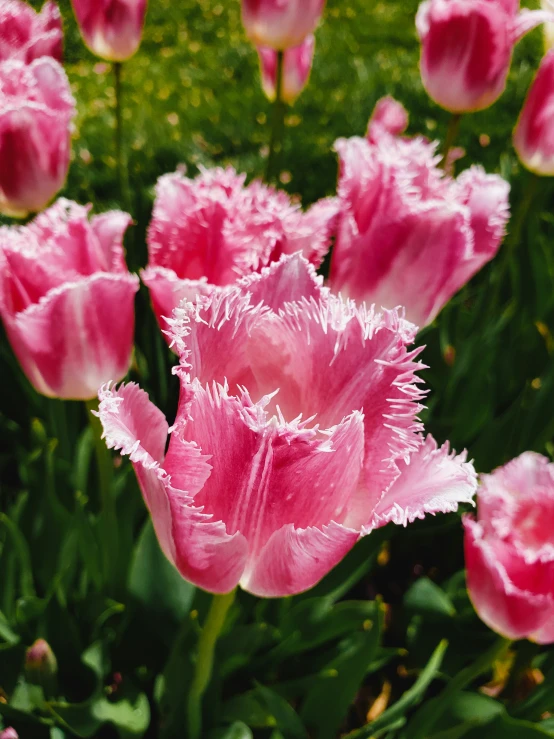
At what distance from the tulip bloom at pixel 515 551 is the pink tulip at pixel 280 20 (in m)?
0.69

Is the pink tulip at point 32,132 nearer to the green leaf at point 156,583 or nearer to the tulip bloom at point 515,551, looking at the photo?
the green leaf at point 156,583

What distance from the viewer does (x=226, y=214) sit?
1.99 feet

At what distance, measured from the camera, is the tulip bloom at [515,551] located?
2.18ft

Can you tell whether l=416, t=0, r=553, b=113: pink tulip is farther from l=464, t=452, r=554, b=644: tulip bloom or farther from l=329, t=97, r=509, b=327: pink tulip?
l=464, t=452, r=554, b=644: tulip bloom

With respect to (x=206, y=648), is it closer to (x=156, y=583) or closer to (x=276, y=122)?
(x=156, y=583)

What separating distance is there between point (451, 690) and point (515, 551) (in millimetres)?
220

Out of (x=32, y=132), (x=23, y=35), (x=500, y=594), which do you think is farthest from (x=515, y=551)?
(x=23, y=35)

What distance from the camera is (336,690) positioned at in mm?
831

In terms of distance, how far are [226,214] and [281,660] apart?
2.04 feet

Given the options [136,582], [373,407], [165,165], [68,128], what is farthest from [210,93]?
[373,407]

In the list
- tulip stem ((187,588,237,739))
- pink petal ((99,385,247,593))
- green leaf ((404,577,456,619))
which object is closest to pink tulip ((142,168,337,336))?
pink petal ((99,385,247,593))

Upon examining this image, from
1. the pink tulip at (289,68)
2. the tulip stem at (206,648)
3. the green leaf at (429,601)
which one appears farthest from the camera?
the pink tulip at (289,68)

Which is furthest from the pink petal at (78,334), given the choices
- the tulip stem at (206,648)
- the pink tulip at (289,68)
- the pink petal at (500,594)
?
the pink tulip at (289,68)

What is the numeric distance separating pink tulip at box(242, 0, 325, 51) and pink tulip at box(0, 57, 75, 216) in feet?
1.06
